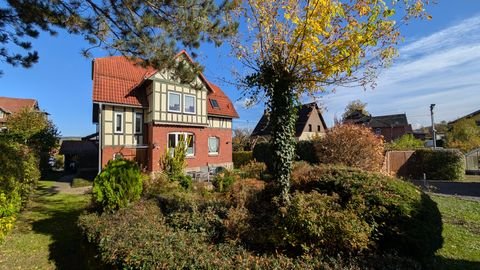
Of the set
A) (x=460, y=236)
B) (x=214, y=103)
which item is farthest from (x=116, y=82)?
(x=460, y=236)

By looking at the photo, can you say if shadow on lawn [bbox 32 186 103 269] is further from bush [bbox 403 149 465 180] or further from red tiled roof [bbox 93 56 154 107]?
bush [bbox 403 149 465 180]

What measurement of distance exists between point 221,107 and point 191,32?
15.6m

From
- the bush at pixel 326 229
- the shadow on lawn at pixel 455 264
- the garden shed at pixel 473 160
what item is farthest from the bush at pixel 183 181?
the garden shed at pixel 473 160

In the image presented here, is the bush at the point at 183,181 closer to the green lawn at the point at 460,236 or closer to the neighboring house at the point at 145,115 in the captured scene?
the neighboring house at the point at 145,115

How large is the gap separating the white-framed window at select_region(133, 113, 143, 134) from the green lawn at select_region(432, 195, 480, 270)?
15377mm

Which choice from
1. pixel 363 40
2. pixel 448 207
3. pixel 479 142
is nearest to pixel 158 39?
pixel 363 40

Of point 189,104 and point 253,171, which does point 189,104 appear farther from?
point 253,171

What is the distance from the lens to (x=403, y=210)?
370cm

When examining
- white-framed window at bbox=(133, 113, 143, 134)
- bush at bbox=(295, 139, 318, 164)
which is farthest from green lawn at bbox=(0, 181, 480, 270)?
bush at bbox=(295, 139, 318, 164)

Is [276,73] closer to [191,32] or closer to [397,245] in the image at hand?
[191,32]

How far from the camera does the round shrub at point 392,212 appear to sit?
3.49 meters

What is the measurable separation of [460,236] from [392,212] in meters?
3.14

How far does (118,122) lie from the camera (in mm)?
16062

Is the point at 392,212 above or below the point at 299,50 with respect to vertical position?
below
